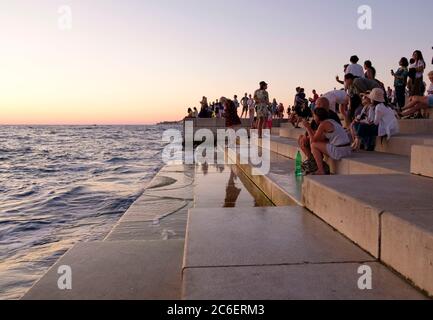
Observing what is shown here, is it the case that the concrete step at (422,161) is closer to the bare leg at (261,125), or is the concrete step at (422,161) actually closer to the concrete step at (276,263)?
the concrete step at (276,263)

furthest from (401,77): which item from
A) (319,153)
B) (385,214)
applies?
(385,214)

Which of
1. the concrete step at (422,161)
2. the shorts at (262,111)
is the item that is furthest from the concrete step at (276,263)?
the shorts at (262,111)

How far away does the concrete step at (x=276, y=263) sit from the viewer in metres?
2.21

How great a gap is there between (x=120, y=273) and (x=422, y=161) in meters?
3.16

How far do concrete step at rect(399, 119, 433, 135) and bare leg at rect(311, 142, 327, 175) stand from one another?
3.00m

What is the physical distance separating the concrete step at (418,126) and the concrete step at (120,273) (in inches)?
238

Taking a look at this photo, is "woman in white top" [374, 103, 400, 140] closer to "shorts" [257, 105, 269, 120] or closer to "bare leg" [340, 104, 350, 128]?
"bare leg" [340, 104, 350, 128]

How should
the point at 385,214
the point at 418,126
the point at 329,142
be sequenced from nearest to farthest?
the point at 385,214
the point at 329,142
the point at 418,126

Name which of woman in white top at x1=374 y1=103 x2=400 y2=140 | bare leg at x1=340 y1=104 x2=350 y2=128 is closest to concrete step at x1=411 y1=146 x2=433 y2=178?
woman in white top at x1=374 y1=103 x2=400 y2=140

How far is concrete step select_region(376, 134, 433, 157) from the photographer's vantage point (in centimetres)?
589

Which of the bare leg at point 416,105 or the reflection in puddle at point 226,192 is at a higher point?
the bare leg at point 416,105

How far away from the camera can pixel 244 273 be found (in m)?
2.48

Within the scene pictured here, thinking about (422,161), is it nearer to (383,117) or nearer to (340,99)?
(383,117)

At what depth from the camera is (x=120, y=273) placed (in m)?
3.01
